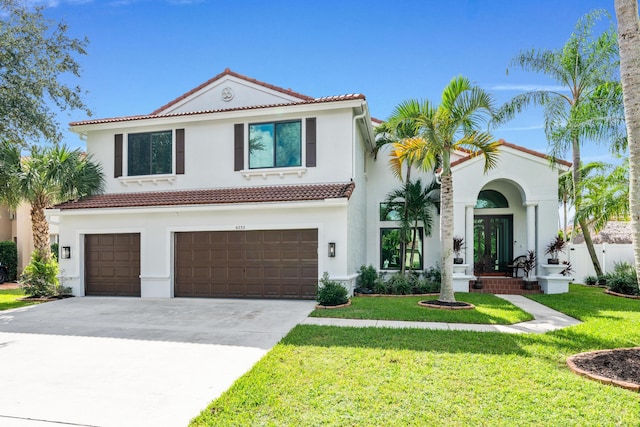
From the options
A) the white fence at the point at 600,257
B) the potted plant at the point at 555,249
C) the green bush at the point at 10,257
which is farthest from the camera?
the green bush at the point at 10,257

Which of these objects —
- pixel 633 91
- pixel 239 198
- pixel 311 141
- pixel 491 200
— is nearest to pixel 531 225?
pixel 491 200

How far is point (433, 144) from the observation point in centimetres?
1067

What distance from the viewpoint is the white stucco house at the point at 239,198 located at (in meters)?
12.7

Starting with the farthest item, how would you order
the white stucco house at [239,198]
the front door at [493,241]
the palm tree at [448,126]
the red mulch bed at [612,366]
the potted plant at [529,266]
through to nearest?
the front door at [493,241] → the potted plant at [529,266] → the white stucco house at [239,198] → the palm tree at [448,126] → the red mulch bed at [612,366]

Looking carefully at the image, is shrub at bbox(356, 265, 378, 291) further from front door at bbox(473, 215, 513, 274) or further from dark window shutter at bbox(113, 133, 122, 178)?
dark window shutter at bbox(113, 133, 122, 178)

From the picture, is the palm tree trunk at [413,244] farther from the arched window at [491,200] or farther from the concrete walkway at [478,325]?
the concrete walkway at [478,325]

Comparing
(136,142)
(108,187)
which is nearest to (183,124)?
(136,142)

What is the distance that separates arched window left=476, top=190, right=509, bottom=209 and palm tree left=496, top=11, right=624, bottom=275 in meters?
2.75

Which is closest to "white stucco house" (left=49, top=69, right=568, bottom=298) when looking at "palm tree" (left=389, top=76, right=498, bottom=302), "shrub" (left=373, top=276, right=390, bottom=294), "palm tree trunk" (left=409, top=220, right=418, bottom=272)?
"palm tree trunk" (left=409, top=220, right=418, bottom=272)

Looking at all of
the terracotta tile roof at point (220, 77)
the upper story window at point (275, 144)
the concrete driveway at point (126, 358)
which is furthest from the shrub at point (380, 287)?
the terracotta tile roof at point (220, 77)

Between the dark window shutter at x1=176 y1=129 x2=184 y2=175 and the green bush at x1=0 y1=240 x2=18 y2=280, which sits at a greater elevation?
the dark window shutter at x1=176 y1=129 x2=184 y2=175

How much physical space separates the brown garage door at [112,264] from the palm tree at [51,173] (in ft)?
6.17

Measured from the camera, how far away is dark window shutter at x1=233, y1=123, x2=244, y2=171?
45.4 ft

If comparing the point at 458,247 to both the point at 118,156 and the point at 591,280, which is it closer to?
the point at 591,280
